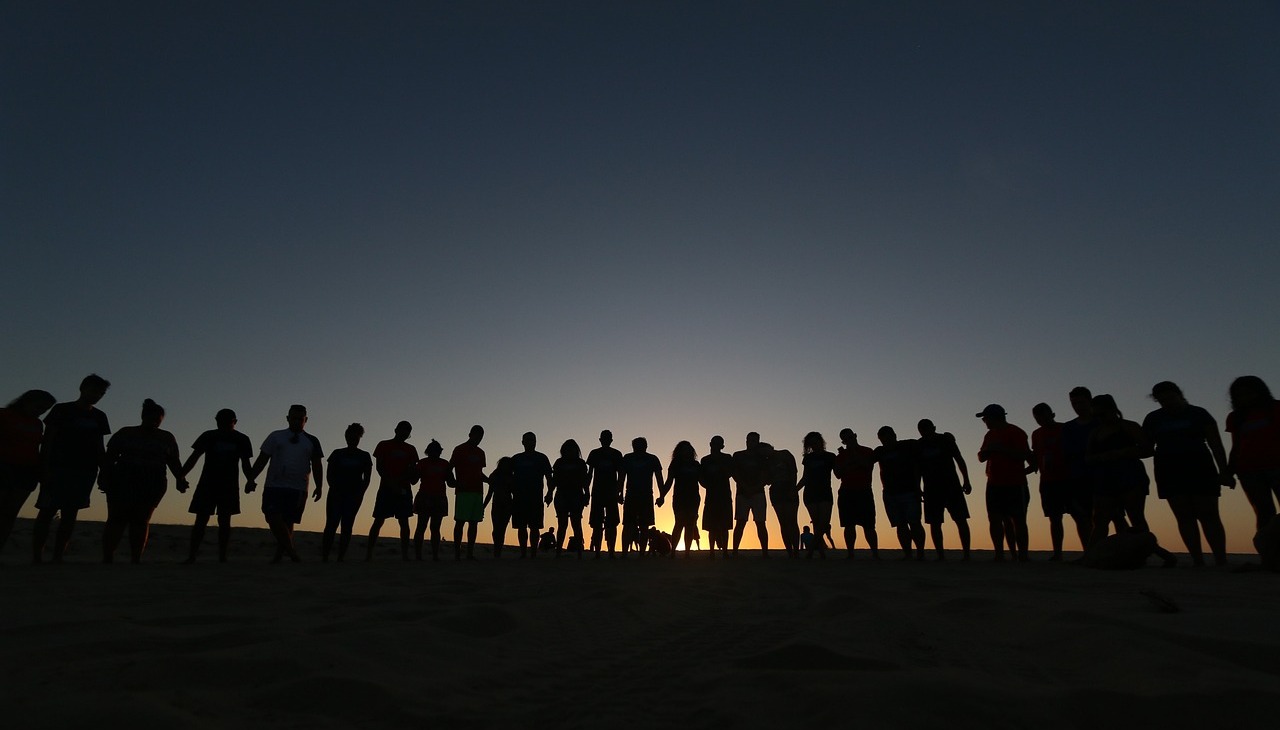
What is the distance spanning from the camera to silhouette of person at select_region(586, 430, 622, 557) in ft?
36.1

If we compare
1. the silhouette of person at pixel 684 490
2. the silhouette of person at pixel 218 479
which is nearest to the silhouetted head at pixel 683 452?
the silhouette of person at pixel 684 490

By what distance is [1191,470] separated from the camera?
252 inches

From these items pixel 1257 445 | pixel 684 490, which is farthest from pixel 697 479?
pixel 1257 445

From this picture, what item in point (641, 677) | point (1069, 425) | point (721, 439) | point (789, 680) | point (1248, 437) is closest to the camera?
point (789, 680)

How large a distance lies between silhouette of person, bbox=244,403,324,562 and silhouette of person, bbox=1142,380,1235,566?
8880 mm

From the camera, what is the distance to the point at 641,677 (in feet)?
7.03

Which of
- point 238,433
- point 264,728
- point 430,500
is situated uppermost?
point 238,433

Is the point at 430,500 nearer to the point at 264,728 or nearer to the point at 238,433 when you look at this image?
the point at 238,433

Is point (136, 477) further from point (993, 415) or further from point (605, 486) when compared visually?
point (993, 415)

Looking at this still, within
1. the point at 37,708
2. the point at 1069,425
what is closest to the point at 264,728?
the point at 37,708

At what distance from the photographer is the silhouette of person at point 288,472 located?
8.36 meters

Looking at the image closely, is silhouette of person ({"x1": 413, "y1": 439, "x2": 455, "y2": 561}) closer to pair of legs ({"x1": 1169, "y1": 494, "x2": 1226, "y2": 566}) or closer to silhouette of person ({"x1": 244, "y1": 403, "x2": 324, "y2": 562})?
silhouette of person ({"x1": 244, "y1": 403, "x2": 324, "y2": 562})

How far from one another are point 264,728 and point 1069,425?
8374 millimetres

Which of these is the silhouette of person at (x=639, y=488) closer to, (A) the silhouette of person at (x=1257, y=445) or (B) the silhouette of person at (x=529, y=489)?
(B) the silhouette of person at (x=529, y=489)
